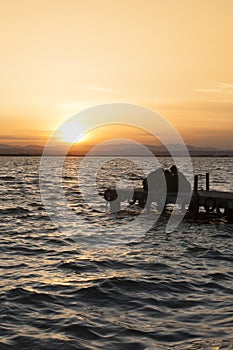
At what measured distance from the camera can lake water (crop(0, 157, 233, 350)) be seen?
963 centimetres

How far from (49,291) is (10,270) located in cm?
278

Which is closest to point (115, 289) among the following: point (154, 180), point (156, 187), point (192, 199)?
point (192, 199)

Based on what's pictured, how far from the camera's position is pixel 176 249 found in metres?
18.9

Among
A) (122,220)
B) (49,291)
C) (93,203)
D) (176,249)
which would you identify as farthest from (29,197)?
(49,291)

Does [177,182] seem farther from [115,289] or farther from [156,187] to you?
[115,289]

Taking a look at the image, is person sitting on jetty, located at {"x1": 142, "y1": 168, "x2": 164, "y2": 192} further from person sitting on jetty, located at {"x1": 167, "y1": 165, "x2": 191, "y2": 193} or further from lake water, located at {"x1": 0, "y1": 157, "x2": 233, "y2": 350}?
lake water, located at {"x1": 0, "y1": 157, "x2": 233, "y2": 350}

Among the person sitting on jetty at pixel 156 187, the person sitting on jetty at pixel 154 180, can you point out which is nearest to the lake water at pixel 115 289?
the person sitting on jetty at pixel 156 187

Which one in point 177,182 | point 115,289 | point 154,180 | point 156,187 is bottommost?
point 115,289

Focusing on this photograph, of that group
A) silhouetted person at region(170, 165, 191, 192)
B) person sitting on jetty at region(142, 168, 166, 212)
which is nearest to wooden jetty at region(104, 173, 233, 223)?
person sitting on jetty at region(142, 168, 166, 212)

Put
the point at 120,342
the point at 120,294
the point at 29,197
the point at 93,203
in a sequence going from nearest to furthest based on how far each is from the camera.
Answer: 1. the point at 120,342
2. the point at 120,294
3. the point at 93,203
4. the point at 29,197

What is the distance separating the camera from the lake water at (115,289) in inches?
379

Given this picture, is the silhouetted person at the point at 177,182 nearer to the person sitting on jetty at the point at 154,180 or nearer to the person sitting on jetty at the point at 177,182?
the person sitting on jetty at the point at 177,182

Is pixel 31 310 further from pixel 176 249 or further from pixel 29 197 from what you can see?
pixel 29 197

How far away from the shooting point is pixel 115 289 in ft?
42.8
